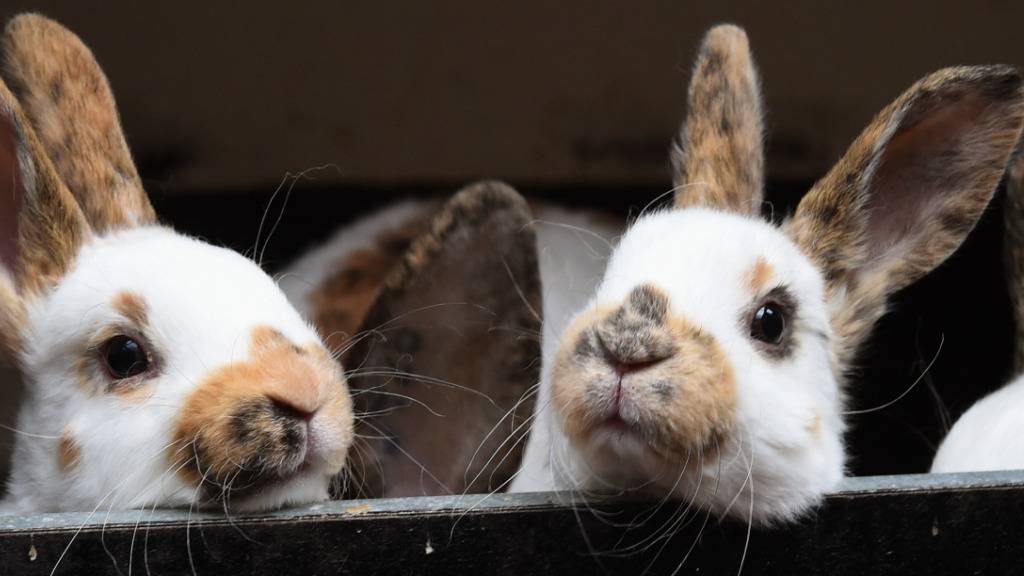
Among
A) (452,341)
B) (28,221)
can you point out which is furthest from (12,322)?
(452,341)

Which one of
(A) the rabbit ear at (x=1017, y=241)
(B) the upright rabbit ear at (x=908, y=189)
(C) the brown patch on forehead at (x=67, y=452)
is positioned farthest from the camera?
(A) the rabbit ear at (x=1017, y=241)

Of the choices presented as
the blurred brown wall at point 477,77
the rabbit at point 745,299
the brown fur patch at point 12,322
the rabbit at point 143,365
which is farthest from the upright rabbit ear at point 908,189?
the brown fur patch at point 12,322

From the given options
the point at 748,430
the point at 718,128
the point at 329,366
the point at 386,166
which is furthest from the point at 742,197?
the point at 386,166

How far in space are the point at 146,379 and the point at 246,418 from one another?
23cm

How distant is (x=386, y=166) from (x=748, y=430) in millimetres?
2049

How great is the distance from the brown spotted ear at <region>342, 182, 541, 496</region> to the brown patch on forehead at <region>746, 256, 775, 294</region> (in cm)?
60

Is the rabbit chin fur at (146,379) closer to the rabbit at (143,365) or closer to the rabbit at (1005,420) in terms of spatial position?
the rabbit at (143,365)

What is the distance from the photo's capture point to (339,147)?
3.46 metres

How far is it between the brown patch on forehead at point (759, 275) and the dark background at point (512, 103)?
1.32 meters

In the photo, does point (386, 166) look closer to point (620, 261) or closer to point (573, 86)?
point (573, 86)

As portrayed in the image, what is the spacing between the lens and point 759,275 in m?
1.83

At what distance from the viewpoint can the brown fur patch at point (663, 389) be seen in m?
1.54

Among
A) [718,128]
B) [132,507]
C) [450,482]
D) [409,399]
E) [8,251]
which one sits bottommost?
[450,482]

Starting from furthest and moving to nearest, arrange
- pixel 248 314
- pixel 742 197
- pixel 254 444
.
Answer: pixel 742 197, pixel 248 314, pixel 254 444
